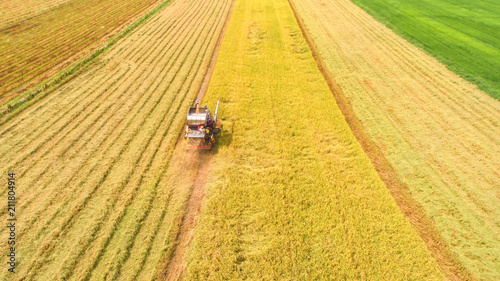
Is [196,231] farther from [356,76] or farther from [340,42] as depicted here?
[340,42]

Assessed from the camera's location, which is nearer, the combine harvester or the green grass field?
the combine harvester

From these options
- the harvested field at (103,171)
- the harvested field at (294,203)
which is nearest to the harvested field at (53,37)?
the harvested field at (103,171)

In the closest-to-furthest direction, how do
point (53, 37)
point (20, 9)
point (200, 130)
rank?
1. point (200, 130)
2. point (53, 37)
3. point (20, 9)

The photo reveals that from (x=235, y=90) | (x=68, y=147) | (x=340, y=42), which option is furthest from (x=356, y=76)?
(x=68, y=147)

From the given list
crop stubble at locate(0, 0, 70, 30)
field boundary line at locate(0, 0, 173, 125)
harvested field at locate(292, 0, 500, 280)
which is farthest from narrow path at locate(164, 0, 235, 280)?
crop stubble at locate(0, 0, 70, 30)

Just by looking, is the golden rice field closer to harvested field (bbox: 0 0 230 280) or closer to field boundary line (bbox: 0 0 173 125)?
harvested field (bbox: 0 0 230 280)

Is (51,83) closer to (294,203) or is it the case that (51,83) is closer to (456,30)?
(294,203)

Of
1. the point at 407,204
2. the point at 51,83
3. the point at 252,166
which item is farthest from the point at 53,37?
the point at 407,204
